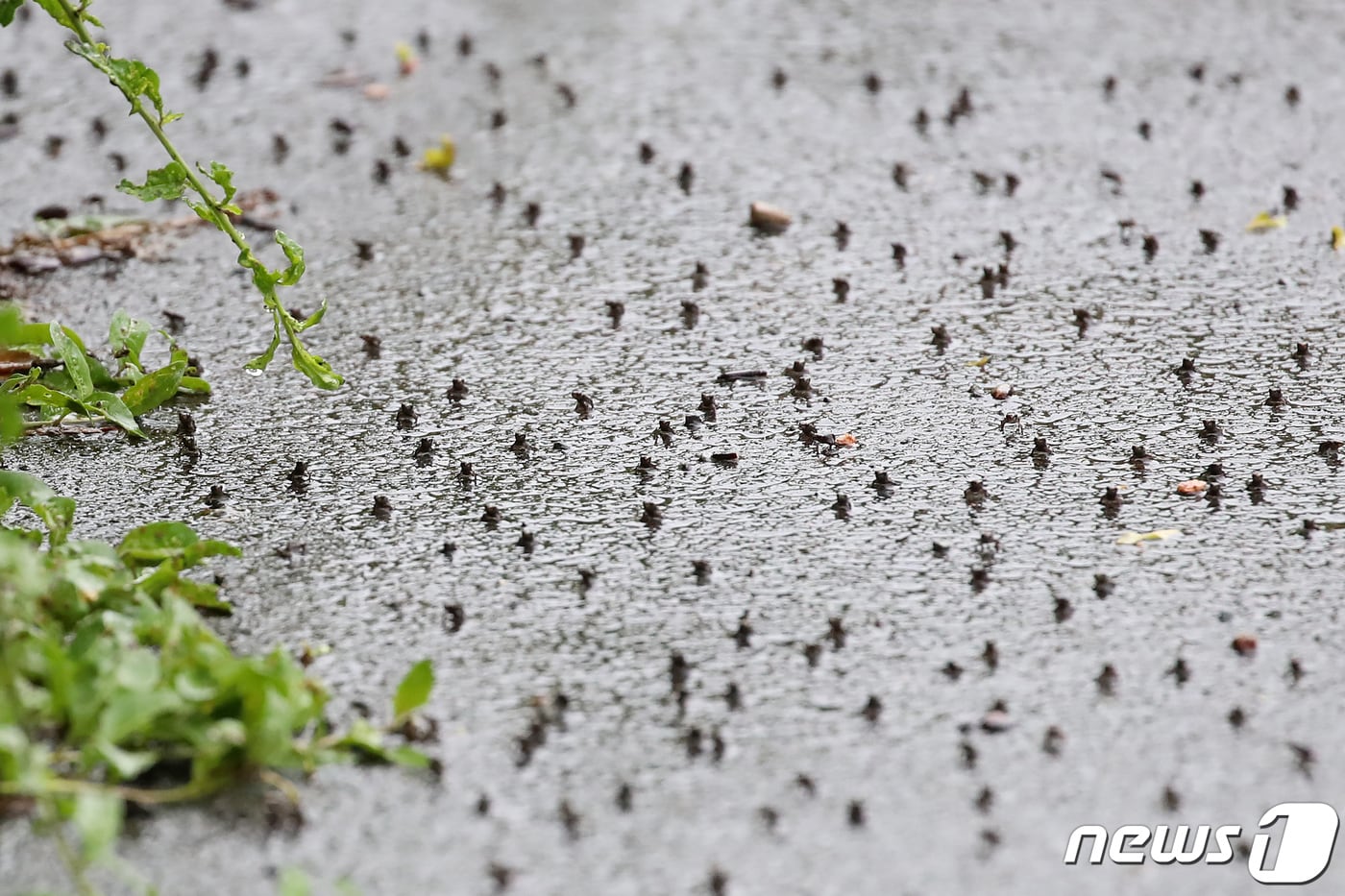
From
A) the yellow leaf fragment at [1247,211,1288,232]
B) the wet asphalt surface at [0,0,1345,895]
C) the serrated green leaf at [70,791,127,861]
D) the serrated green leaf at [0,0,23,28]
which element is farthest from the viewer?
the yellow leaf fragment at [1247,211,1288,232]

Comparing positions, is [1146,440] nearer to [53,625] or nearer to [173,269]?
[53,625]

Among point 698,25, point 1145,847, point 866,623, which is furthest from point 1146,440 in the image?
point 698,25

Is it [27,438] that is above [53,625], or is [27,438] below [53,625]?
above

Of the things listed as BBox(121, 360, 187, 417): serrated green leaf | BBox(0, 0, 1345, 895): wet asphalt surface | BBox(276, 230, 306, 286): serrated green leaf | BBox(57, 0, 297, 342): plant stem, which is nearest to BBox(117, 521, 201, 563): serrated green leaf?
BBox(0, 0, 1345, 895): wet asphalt surface

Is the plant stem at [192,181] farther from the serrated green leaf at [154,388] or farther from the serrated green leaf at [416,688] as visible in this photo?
the serrated green leaf at [416,688]

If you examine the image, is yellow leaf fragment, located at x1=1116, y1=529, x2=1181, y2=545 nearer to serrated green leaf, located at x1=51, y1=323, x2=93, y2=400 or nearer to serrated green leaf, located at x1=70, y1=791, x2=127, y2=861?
serrated green leaf, located at x1=70, y1=791, x2=127, y2=861

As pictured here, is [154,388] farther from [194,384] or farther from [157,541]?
[157,541]
